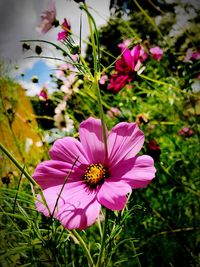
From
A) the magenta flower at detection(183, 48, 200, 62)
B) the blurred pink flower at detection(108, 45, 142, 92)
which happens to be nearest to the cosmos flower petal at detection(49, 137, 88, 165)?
the blurred pink flower at detection(108, 45, 142, 92)

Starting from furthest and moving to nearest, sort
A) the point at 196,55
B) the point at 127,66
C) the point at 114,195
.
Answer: the point at 196,55
the point at 127,66
the point at 114,195

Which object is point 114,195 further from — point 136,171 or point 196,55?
point 196,55

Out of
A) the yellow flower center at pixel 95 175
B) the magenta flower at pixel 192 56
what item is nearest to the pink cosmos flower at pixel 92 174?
the yellow flower center at pixel 95 175

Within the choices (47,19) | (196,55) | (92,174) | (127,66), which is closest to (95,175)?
(92,174)

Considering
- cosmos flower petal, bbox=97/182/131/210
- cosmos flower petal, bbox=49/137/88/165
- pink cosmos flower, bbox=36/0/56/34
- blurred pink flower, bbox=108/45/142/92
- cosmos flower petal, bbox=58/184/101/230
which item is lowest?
cosmos flower petal, bbox=58/184/101/230

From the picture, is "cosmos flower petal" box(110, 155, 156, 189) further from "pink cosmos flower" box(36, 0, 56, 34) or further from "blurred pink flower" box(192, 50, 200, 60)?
"blurred pink flower" box(192, 50, 200, 60)
